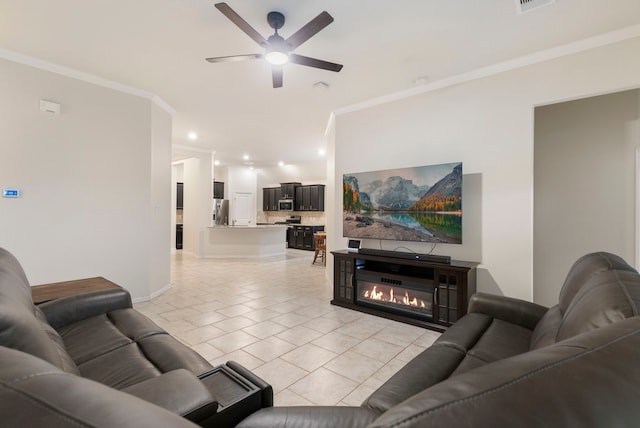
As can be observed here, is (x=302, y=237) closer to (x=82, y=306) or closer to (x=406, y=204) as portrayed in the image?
(x=406, y=204)

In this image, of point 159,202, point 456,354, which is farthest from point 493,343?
point 159,202

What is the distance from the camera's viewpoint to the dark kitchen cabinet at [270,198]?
1139cm

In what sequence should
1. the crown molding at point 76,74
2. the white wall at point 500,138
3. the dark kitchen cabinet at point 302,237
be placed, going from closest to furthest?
the white wall at point 500,138 < the crown molding at point 76,74 < the dark kitchen cabinet at point 302,237

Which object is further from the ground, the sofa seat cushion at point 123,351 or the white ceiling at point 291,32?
the white ceiling at point 291,32

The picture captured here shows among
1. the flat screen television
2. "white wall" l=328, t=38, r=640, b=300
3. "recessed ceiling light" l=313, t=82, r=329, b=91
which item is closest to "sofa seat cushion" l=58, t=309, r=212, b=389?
the flat screen television

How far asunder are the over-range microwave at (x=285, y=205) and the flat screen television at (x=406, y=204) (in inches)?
262

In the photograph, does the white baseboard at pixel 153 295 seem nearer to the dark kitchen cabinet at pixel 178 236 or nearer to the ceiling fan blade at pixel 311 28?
the ceiling fan blade at pixel 311 28

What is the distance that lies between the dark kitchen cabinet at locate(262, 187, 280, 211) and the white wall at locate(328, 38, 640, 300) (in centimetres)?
802

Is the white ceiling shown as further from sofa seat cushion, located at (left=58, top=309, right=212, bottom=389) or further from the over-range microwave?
the over-range microwave

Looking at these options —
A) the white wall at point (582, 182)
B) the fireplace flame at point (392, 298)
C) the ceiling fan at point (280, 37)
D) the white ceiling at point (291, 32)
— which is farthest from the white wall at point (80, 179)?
the white wall at point (582, 182)

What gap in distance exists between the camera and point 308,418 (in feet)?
3.04

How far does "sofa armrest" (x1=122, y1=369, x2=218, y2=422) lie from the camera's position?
0.95m

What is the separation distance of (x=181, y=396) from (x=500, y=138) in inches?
144

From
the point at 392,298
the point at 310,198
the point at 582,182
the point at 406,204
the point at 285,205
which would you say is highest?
the point at 310,198
